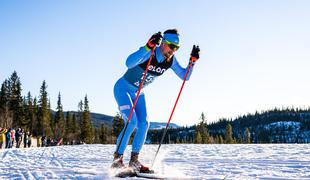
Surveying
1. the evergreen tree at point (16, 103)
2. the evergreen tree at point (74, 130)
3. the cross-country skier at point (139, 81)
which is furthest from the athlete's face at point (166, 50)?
the evergreen tree at point (74, 130)

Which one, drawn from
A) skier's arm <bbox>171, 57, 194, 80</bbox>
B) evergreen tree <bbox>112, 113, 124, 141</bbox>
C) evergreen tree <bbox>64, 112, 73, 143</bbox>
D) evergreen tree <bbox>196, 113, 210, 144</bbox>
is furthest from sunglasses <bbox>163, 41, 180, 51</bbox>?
evergreen tree <bbox>196, 113, 210, 144</bbox>

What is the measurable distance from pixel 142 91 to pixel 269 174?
2292mm

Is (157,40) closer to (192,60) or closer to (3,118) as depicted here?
(192,60)

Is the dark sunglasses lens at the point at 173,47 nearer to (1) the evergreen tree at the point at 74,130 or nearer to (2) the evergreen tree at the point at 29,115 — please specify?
(2) the evergreen tree at the point at 29,115

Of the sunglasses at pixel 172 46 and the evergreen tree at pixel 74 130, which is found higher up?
the sunglasses at pixel 172 46

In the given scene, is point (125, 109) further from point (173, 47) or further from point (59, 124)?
point (59, 124)

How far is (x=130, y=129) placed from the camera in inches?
195

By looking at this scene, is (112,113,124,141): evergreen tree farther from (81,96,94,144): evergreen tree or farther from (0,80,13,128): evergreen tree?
(0,80,13,128): evergreen tree

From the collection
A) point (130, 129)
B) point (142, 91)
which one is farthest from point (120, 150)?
point (142, 91)

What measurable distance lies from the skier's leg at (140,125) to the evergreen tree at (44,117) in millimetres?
68057

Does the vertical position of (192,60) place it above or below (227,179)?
above

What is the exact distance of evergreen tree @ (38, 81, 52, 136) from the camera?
69.1 m

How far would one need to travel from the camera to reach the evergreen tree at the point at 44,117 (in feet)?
227

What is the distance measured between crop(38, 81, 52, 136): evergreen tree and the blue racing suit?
68.0 meters
